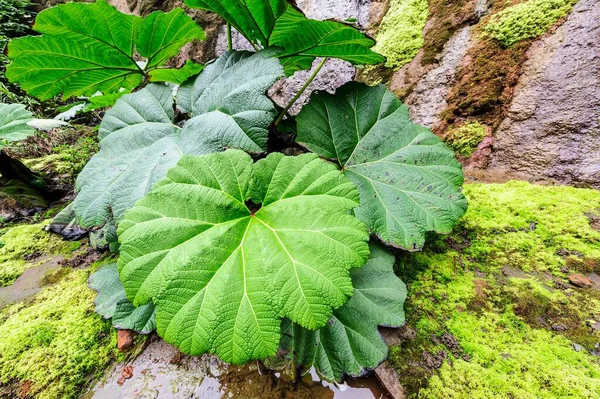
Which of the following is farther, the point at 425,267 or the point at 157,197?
the point at 425,267

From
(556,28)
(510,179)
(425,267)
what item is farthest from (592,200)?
(556,28)

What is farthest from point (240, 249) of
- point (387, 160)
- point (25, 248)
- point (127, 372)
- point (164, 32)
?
point (25, 248)

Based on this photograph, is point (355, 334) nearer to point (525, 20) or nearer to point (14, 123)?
point (525, 20)

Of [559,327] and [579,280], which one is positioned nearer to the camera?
[559,327]

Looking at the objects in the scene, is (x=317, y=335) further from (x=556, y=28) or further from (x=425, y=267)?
(x=556, y=28)

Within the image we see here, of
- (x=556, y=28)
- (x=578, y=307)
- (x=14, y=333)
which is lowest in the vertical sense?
(x=14, y=333)
